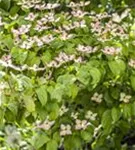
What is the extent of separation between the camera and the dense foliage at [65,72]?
4.91ft

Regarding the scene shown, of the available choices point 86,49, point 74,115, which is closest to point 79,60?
point 86,49

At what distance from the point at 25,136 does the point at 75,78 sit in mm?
682

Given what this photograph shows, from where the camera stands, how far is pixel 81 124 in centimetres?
176

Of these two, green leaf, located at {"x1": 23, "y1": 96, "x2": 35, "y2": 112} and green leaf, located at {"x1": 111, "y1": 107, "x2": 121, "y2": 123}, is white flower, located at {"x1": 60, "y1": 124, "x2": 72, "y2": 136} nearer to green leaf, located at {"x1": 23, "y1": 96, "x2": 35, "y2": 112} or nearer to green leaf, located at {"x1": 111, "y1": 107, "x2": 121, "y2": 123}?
green leaf, located at {"x1": 111, "y1": 107, "x2": 121, "y2": 123}

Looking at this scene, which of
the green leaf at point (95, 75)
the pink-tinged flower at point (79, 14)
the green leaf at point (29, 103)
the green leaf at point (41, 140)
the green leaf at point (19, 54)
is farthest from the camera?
the pink-tinged flower at point (79, 14)

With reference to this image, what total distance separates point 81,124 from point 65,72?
24 cm

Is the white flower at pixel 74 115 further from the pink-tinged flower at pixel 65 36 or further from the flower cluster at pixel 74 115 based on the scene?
the pink-tinged flower at pixel 65 36

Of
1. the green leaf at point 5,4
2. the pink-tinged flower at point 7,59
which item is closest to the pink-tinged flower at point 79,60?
the pink-tinged flower at point 7,59

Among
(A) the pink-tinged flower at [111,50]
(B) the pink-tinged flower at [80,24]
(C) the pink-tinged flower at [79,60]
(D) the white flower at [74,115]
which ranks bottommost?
(D) the white flower at [74,115]

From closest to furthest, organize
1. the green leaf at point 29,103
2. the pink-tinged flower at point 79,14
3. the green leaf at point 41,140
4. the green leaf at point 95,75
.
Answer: the green leaf at point 29,103
the green leaf at point 95,75
the green leaf at point 41,140
the pink-tinged flower at point 79,14

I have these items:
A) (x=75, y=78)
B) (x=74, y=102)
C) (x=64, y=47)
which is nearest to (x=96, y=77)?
(x=75, y=78)

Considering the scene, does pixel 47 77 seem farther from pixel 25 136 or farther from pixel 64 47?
pixel 25 136

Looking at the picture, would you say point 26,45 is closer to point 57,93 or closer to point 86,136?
point 57,93

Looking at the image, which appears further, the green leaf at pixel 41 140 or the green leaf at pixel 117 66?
the green leaf at pixel 41 140
